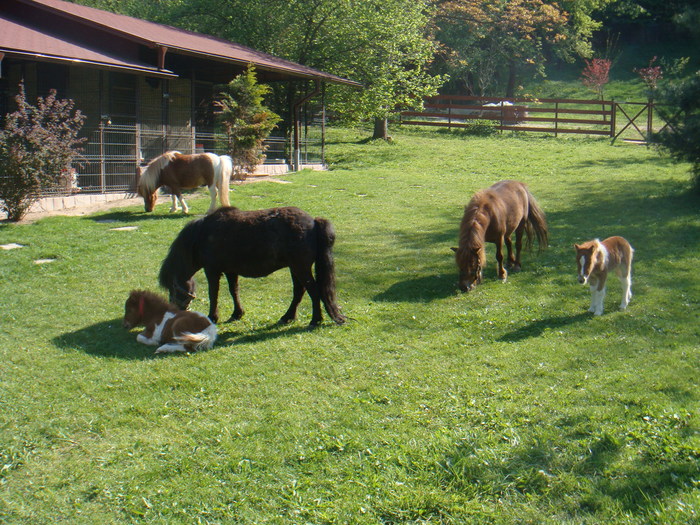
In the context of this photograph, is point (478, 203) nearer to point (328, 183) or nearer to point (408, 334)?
point (408, 334)

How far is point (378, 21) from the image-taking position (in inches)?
982

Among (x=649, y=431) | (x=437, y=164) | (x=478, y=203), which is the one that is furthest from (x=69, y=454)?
(x=437, y=164)

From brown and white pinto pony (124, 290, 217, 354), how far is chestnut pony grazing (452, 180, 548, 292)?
3.55 metres

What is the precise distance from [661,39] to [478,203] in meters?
51.0

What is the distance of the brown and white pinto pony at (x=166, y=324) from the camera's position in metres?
6.62

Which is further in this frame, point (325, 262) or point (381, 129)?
point (381, 129)

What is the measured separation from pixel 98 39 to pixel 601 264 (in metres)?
15.7

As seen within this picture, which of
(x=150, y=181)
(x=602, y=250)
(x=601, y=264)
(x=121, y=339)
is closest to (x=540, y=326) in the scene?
(x=601, y=264)

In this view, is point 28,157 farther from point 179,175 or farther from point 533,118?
point 533,118

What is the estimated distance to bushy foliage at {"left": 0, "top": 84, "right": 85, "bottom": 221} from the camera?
39.9 feet

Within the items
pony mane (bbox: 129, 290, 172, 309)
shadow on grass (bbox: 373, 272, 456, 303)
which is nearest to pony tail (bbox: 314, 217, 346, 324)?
shadow on grass (bbox: 373, 272, 456, 303)

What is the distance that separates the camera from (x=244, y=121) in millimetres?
18219

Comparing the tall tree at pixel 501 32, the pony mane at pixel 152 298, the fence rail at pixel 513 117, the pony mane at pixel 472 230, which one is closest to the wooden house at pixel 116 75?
the pony mane at pixel 152 298

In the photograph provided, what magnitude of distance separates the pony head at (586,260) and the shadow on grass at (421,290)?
1955 millimetres
